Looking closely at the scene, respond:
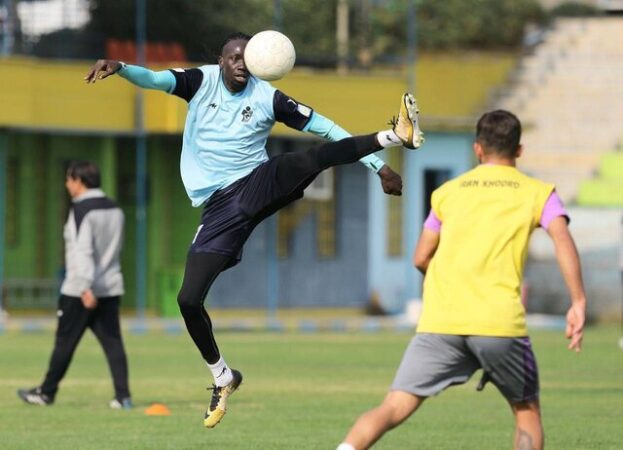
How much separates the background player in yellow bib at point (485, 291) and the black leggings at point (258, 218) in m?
1.63

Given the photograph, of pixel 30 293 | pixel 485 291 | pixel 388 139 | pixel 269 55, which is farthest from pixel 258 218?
pixel 30 293

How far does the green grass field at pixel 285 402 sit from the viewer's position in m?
14.1

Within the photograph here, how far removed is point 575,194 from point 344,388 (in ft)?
70.8

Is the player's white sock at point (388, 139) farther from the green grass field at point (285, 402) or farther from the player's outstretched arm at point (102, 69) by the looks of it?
the green grass field at point (285, 402)

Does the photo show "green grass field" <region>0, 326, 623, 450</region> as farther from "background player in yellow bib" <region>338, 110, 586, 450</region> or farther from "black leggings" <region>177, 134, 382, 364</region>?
"background player in yellow bib" <region>338, 110, 586, 450</region>

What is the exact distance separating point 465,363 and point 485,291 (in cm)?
41

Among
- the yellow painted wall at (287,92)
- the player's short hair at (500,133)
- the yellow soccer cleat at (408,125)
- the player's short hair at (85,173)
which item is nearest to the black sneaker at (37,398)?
the player's short hair at (85,173)

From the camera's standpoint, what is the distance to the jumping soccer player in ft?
39.0

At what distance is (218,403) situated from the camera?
12.3 meters

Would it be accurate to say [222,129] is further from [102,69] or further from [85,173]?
[85,173]

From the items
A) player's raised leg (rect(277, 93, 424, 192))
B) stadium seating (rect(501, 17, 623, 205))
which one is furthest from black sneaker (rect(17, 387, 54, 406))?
stadium seating (rect(501, 17, 623, 205))

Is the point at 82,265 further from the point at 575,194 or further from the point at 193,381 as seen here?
the point at 575,194

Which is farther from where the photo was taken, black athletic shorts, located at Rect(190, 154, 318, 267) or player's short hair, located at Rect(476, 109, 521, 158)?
black athletic shorts, located at Rect(190, 154, 318, 267)

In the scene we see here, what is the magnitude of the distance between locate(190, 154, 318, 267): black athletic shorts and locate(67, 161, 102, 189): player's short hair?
5048 mm
